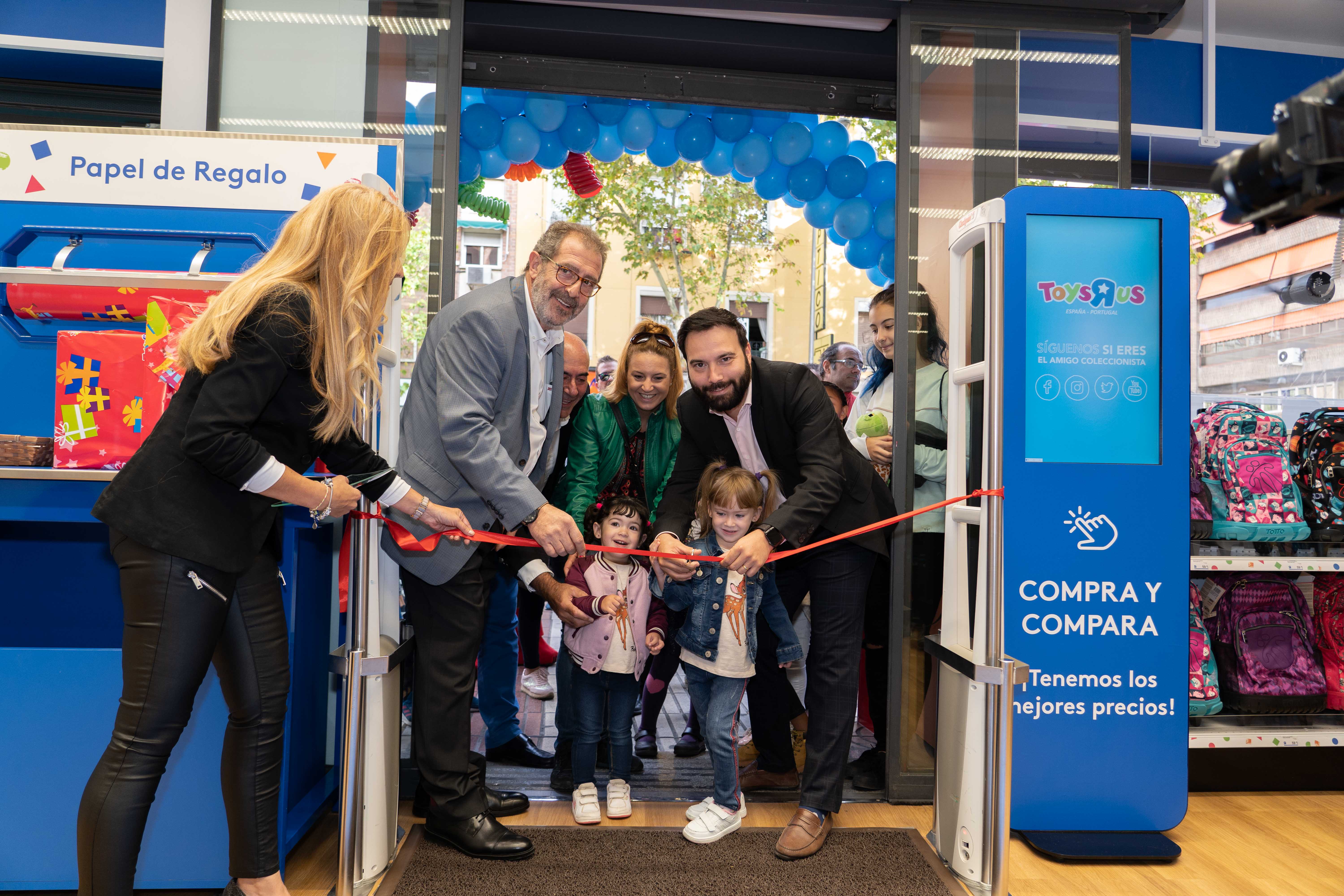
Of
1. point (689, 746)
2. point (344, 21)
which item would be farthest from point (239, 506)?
point (689, 746)

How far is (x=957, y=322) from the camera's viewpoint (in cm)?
254

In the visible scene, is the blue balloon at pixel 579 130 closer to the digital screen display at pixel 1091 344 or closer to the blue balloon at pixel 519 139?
the blue balloon at pixel 519 139

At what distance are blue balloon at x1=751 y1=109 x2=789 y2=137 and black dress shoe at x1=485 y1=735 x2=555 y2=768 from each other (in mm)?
3100

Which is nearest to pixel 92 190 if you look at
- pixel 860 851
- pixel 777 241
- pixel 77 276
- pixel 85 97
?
pixel 77 276

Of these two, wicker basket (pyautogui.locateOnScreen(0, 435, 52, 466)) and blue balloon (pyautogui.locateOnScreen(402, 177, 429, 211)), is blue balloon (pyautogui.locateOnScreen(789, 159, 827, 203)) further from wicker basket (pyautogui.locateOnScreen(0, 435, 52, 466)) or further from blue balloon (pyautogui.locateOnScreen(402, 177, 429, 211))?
wicker basket (pyautogui.locateOnScreen(0, 435, 52, 466))

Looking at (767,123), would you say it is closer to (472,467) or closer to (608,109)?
(608,109)

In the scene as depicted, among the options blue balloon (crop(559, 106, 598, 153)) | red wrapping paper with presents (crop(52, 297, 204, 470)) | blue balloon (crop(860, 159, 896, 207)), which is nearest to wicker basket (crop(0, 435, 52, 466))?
red wrapping paper with presents (crop(52, 297, 204, 470))

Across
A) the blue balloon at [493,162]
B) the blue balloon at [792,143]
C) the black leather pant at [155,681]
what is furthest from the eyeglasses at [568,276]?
the blue balloon at [792,143]

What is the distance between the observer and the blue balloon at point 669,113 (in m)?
4.10

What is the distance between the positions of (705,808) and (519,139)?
307 cm

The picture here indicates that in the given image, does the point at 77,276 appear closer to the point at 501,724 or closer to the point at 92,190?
the point at 92,190

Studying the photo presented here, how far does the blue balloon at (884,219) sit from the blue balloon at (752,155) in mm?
545

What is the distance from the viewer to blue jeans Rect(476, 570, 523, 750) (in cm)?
306

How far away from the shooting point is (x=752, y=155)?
4.25 meters
